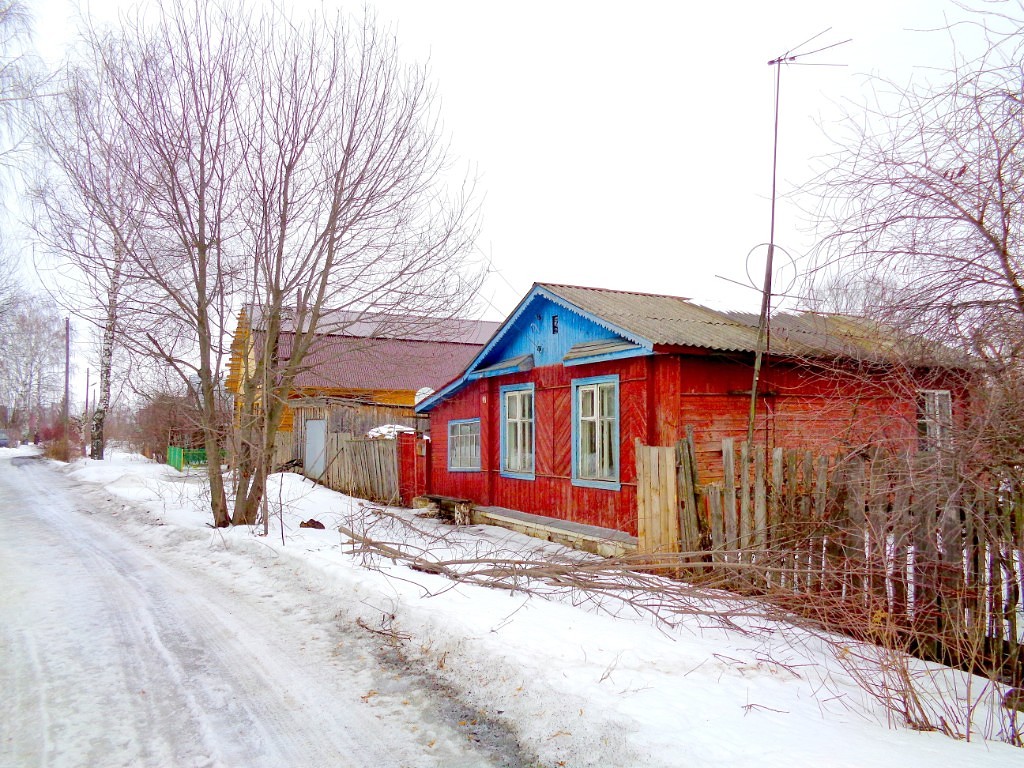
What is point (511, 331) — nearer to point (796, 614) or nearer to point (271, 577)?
point (271, 577)

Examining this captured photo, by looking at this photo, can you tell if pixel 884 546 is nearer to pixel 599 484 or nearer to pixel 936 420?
pixel 936 420

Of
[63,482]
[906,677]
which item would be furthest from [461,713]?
[63,482]

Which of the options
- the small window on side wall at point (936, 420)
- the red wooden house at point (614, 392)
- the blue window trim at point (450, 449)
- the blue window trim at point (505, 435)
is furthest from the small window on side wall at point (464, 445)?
the small window on side wall at point (936, 420)

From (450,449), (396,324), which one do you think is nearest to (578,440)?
(396,324)

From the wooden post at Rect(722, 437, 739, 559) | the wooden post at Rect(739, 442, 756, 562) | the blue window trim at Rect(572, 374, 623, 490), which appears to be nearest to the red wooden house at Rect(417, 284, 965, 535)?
the blue window trim at Rect(572, 374, 623, 490)

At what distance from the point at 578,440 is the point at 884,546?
255 inches

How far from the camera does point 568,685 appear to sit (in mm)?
4203

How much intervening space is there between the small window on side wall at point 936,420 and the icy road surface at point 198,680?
3389 mm

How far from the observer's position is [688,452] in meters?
7.55

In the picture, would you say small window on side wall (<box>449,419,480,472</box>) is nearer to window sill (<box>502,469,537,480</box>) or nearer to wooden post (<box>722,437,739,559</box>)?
window sill (<box>502,469,537,480</box>)

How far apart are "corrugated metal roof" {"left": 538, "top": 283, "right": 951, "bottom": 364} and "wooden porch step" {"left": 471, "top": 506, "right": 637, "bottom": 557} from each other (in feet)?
9.64

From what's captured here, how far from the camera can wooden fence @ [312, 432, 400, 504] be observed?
17188mm

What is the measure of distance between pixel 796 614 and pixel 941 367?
2259mm

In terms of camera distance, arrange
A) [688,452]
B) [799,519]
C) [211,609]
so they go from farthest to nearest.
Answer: [688,452]
[211,609]
[799,519]
